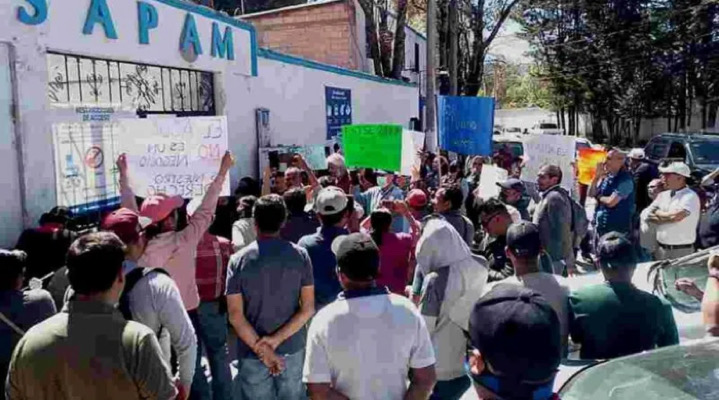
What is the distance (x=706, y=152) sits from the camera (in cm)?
1422

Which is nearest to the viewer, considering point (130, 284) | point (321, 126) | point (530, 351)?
point (530, 351)

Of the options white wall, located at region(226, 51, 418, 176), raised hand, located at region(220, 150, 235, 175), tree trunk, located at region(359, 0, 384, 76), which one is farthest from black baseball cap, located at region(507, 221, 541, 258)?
tree trunk, located at region(359, 0, 384, 76)

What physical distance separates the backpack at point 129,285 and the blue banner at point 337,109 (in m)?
10.3

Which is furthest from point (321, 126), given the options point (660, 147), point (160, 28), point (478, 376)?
point (478, 376)

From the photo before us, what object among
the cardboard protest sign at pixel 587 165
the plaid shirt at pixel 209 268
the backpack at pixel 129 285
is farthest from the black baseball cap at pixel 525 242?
the cardboard protest sign at pixel 587 165

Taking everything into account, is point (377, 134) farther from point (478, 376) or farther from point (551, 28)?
point (551, 28)

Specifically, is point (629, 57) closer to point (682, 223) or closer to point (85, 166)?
point (682, 223)

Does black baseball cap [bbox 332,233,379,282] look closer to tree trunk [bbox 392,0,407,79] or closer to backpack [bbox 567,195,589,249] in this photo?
backpack [bbox 567,195,589,249]

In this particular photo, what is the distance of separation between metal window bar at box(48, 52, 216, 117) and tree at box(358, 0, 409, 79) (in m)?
11.0

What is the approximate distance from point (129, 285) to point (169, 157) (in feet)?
6.91

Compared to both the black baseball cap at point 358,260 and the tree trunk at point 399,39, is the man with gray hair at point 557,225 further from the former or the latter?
the tree trunk at point 399,39

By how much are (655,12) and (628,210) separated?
27.9 meters

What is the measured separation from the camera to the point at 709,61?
29531 millimetres

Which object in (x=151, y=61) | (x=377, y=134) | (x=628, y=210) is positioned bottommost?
(x=628, y=210)
